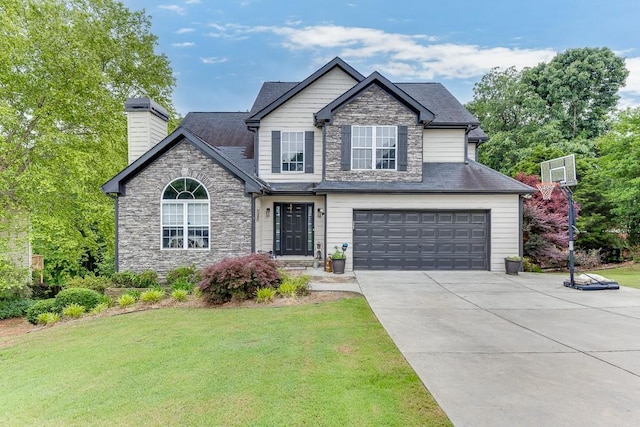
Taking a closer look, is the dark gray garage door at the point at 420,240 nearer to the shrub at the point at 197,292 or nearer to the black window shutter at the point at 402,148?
the black window shutter at the point at 402,148

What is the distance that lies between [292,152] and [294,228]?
308 centimetres

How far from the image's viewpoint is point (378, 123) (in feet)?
45.1

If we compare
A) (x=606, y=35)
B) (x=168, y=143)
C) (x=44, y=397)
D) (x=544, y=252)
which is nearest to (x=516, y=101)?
(x=606, y=35)

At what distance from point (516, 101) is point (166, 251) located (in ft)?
Answer: 92.1

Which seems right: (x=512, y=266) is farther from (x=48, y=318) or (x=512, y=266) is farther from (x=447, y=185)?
(x=48, y=318)

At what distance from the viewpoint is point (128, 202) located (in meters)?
12.2

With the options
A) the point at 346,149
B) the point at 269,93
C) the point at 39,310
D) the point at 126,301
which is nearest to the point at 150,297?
the point at 126,301

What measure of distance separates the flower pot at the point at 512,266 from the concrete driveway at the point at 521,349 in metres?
2.02

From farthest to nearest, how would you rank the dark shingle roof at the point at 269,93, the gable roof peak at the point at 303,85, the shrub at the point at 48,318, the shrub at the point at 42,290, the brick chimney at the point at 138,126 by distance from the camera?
the dark shingle roof at the point at 269,93 < the shrub at the point at 42,290 < the gable roof peak at the point at 303,85 < the brick chimney at the point at 138,126 < the shrub at the point at 48,318

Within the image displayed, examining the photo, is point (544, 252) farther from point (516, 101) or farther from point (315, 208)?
point (516, 101)

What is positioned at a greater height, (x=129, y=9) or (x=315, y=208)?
(x=129, y=9)

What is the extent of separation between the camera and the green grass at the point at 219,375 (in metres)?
3.89

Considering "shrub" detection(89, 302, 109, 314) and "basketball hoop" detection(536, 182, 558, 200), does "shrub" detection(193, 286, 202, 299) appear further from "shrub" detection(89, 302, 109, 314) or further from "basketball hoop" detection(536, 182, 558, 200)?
"basketball hoop" detection(536, 182, 558, 200)

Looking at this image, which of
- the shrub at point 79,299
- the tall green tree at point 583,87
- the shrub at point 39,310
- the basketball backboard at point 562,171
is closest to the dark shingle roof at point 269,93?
the shrub at point 79,299
